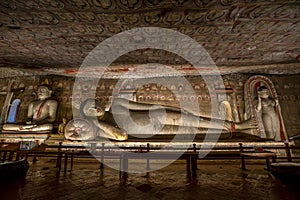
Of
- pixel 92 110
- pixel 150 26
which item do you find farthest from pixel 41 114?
pixel 150 26

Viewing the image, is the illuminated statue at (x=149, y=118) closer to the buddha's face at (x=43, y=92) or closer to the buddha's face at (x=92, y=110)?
the buddha's face at (x=92, y=110)

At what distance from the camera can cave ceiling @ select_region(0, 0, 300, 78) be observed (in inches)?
107

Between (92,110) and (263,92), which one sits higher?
(263,92)

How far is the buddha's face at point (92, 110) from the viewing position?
5.24m

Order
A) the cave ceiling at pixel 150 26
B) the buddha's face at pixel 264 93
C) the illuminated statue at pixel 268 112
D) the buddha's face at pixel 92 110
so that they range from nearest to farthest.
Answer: the cave ceiling at pixel 150 26, the buddha's face at pixel 92 110, the illuminated statue at pixel 268 112, the buddha's face at pixel 264 93

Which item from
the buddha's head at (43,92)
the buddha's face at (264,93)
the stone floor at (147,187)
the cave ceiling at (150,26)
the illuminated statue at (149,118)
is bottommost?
the stone floor at (147,187)

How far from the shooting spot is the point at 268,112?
5680 mm

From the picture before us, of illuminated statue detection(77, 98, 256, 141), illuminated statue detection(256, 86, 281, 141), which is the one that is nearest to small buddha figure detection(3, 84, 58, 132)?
illuminated statue detection(77, 98, 256, 141)

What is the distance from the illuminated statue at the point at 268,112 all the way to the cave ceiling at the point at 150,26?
3.88ft

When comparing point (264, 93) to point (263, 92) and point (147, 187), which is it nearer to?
point (263, 92)

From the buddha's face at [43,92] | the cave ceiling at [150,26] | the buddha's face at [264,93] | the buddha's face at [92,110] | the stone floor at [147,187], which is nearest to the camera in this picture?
the stone floor at [147,187]

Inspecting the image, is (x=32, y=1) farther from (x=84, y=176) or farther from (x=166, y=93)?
(x=166, y=93)

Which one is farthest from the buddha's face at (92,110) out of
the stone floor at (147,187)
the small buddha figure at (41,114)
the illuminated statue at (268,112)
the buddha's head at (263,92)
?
the buddha's head at (263,92)

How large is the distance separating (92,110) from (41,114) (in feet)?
7.15
